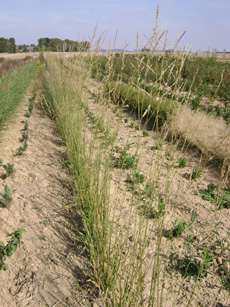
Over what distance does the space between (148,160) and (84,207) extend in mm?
1619

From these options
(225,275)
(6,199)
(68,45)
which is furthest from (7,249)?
(68,45)

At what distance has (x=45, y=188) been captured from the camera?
2.67 m

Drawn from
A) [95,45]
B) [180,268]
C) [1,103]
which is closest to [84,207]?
[180,268]

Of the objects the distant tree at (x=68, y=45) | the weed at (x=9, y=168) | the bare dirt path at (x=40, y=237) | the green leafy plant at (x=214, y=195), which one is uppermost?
the distant tree at (x=68, y=45)

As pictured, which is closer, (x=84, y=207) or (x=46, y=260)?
(x=46, y=260)

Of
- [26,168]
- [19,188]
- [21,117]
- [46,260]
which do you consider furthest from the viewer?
[21,117]

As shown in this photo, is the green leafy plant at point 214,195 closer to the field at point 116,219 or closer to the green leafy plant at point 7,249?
the field at point 116,219

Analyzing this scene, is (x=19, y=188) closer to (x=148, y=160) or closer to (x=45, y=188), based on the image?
(x=45, y=188)

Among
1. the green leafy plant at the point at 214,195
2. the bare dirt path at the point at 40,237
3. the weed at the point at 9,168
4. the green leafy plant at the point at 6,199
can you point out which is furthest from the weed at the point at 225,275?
the weed at the point at 9,168

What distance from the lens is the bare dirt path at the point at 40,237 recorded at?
161cm

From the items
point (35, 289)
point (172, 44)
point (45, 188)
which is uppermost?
point (172, 44)

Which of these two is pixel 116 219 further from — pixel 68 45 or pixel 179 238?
pixel 68 45

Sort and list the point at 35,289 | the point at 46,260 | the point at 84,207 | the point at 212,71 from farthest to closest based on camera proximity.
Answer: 1. the point at 212,71
2. the point at 84,207
3. the point at 46,260
4. the point at 35,289

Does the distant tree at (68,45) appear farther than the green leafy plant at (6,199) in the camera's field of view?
Yes
